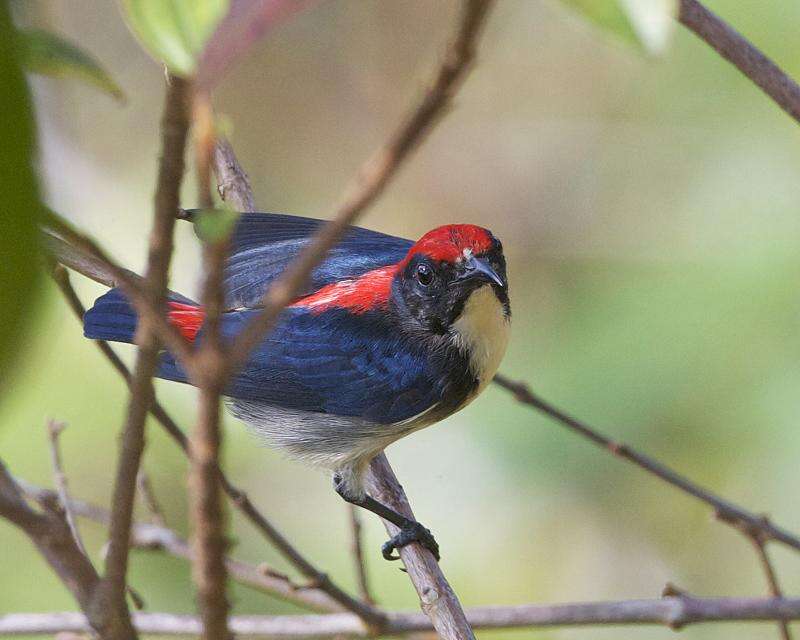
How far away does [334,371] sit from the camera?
10.3 ft

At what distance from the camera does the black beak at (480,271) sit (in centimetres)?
288

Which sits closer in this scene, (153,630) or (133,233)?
(153,630)

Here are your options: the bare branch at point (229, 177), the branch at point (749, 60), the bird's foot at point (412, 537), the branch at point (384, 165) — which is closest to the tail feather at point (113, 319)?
the bare branch at point (229, 177)

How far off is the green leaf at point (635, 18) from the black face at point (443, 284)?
219 cm

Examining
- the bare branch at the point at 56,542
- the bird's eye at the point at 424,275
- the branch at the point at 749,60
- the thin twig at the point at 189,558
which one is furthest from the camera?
the bird's eye at the point at 424,275

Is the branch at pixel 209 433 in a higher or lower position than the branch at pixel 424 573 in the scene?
lower

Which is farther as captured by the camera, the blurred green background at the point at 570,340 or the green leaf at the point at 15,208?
the blurred green background at the point at 570,340

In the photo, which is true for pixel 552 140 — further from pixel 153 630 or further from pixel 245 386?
pixel 153 630

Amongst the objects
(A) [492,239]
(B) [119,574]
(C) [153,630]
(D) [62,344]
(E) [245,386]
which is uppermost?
(D) [62,344]

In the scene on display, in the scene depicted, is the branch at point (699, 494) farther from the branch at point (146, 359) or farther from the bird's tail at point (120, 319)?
the branch at point (146, 359)

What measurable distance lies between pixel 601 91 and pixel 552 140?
1.27 ft

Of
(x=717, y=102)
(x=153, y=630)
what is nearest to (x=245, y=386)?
(x=153, y=630)

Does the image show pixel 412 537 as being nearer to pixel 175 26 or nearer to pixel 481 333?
pixel 481 333

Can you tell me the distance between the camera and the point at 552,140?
6.00 meters
